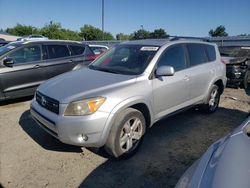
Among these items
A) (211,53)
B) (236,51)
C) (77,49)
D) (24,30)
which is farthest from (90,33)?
(211,53)

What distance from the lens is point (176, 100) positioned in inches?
170

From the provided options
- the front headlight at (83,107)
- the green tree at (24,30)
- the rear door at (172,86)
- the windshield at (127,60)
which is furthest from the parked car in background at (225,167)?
the green tree at (24,30)

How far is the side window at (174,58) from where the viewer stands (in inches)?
162

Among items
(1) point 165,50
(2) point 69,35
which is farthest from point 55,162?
(2) point 69,35

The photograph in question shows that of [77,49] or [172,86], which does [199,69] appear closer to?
[172,86]

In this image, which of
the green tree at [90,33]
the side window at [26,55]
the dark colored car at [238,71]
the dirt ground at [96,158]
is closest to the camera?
the dirt ground at [96,158]

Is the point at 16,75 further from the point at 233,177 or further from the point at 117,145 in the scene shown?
the point at 233,177

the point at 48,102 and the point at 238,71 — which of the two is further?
the point at 238,71

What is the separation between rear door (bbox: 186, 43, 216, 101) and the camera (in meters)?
4.74

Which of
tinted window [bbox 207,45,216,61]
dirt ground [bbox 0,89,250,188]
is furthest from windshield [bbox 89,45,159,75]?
tinted window [bbox 207,45,216,61]

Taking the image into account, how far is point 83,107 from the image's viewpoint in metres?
3.13

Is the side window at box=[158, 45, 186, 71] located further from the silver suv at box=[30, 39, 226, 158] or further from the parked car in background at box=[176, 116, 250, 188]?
the parked car in background at box=[176, 116, 250, 188]

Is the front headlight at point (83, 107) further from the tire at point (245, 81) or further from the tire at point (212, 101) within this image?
the tire at point (245, 81)

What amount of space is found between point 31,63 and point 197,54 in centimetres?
421
